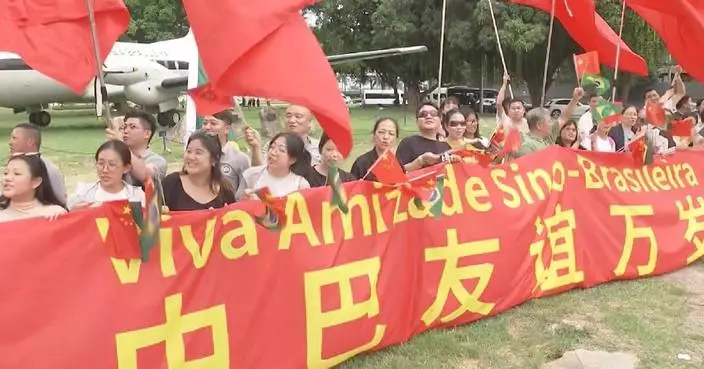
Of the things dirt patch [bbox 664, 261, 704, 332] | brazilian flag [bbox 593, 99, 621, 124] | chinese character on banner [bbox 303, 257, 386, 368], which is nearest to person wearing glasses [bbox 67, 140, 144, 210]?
chinese character on banner [bbox 303, 257, 386, 368]

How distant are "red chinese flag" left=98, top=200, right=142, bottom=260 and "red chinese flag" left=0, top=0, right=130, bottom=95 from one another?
101 cm

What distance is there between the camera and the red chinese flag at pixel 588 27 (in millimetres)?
6754

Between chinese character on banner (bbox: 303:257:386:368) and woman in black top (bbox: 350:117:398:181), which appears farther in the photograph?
woman in black top (bbox: 350:117:398:181)

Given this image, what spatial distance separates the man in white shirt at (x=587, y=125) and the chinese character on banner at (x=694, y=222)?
931 mm

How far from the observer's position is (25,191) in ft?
10.9

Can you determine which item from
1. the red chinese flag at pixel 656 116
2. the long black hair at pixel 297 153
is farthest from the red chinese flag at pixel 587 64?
the long black hair at pixel 297 153

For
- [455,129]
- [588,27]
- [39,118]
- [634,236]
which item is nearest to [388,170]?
[455,129]

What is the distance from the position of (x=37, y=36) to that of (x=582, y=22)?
16.5ft

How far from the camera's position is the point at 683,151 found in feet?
20.8

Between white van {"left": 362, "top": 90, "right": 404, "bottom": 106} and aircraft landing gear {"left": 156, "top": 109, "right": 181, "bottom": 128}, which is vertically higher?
aircraft landing gear {"left": 156, "top": 109, "right": 181, "bottom": 128}

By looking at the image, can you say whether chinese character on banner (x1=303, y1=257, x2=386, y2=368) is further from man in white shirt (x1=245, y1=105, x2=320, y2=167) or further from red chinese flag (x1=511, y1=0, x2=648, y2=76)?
red chinese flag (x1=511, y1=0, x2=648, y2=76)

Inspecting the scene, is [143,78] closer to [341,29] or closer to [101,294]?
[341,29]

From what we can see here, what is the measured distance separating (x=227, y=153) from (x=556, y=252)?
2.51 metres

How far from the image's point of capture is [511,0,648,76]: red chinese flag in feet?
22.2
